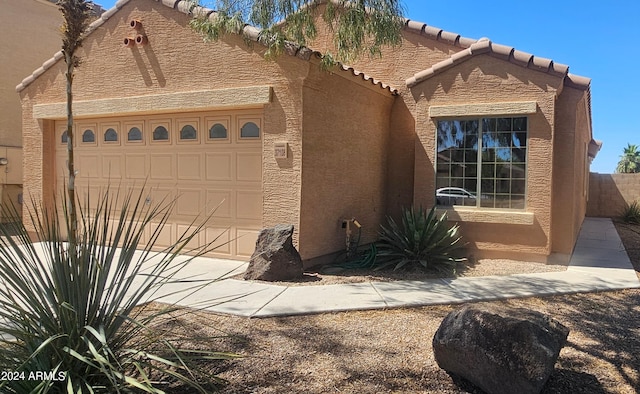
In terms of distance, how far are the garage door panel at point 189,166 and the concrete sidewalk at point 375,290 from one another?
1.60 metres

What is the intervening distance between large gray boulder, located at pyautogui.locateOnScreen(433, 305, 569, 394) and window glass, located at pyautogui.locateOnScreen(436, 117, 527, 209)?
524 centimetres

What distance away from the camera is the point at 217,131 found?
839 cm

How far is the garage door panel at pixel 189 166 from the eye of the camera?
856cm

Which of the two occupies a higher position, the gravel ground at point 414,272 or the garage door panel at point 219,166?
the garage door panel at point 219,166

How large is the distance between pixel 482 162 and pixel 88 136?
825cm

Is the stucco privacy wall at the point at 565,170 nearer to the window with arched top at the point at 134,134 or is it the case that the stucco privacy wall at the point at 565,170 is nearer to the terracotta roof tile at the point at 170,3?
the terracotta roof tile at the point at 170,3

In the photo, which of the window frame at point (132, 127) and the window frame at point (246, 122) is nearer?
the window frame at point (246, 122)

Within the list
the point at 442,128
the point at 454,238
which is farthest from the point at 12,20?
the point at 454,238

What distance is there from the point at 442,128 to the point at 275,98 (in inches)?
138

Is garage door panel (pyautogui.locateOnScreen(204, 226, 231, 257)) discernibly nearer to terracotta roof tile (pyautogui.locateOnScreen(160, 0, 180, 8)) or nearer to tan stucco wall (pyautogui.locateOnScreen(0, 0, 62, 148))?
terracotta roof tile (pyautogui.locateOnScreen(160, 0, 180, 8))

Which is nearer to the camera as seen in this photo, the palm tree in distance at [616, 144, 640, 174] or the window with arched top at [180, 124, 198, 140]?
the window with arched top at [180, 124, 198, 140]

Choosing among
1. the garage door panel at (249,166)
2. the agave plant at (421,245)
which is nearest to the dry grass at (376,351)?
the agave plant at (421,245)

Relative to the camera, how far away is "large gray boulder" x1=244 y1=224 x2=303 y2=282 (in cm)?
685

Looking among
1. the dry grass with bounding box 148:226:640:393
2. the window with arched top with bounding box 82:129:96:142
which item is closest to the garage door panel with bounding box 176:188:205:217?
the window with arched top with bounding box 82:129:96:142
